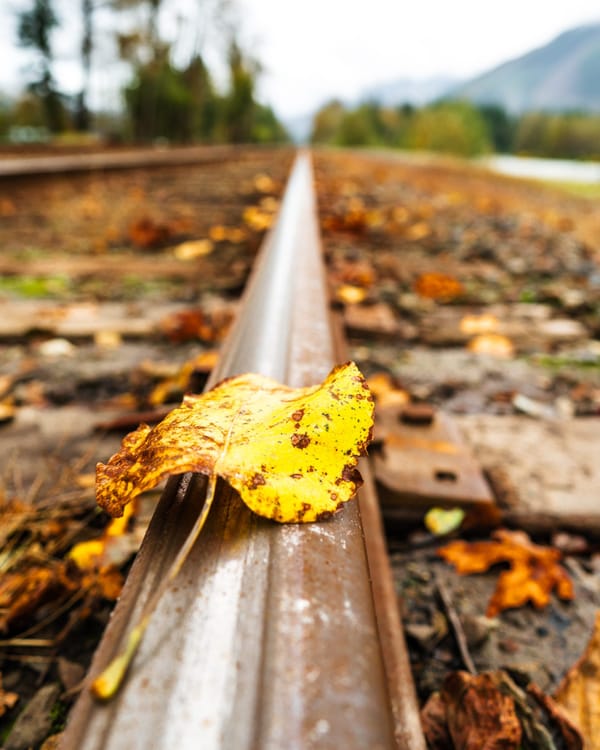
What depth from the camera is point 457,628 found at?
82cm

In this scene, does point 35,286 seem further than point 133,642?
Yes

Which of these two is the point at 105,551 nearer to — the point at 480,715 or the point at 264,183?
the point at 480,715

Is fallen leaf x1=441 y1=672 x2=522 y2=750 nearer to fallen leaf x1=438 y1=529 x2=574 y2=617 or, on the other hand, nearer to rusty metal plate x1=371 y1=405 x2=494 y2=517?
fallen leaf x1=438 y1=529 x2=574 y2=617

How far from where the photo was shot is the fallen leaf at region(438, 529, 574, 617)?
0.89 meters

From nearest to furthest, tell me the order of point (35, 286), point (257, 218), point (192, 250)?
point (35, 286), point (192, 250), point (257, 218)

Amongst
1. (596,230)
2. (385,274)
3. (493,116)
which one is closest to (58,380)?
(385,274)

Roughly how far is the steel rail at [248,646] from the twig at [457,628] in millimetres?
190

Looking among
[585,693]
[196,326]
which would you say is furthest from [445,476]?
[196,326]

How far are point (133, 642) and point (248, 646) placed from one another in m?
0.08

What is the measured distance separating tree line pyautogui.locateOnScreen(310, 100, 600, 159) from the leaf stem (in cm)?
4336

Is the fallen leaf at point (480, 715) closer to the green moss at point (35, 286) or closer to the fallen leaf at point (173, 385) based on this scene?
the fallen leaf at point (173, 385)

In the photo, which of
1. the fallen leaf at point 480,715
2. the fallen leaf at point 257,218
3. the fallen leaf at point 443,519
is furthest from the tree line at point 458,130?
the fallen leaf at point 480,715

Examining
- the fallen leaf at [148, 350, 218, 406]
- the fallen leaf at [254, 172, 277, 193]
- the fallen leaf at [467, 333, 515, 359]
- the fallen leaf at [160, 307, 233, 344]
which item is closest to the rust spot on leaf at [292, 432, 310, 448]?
the fallen leaf at [148, 350, 218, 406]

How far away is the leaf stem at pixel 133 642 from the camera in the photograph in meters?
0.35
